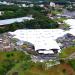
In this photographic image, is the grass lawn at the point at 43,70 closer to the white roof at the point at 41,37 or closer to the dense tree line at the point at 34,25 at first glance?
the white roof at the point at 41,37

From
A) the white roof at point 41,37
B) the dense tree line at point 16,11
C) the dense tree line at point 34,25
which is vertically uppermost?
the white roof at point 41,37

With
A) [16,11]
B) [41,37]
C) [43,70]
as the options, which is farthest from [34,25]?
[43,70]

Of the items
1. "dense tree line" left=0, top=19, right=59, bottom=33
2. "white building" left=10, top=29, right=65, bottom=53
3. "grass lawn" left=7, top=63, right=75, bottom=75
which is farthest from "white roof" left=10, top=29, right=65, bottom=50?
"grass lawn" left=7, top=63, right=75, bottom=75

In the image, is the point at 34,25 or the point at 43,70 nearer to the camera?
the point at 43,70

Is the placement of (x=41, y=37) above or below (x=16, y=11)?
above

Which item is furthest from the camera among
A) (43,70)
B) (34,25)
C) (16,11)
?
(16,11)

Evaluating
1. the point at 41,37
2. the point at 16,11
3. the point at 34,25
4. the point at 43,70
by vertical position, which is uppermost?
the point at 43,70

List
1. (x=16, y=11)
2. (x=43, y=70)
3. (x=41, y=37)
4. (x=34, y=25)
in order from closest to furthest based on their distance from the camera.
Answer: (x=43, y=70), (x=41, y=37), (x=34, y=25), (x=16, y=11)

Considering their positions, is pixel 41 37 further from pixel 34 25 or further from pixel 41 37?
pixel 34 25

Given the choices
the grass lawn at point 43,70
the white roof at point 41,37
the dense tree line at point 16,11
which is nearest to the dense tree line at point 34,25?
the white roof at point 41,37

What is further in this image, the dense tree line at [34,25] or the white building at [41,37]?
the dense tree line at [34,25]

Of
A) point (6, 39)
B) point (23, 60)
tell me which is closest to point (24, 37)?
point (6, 39)
